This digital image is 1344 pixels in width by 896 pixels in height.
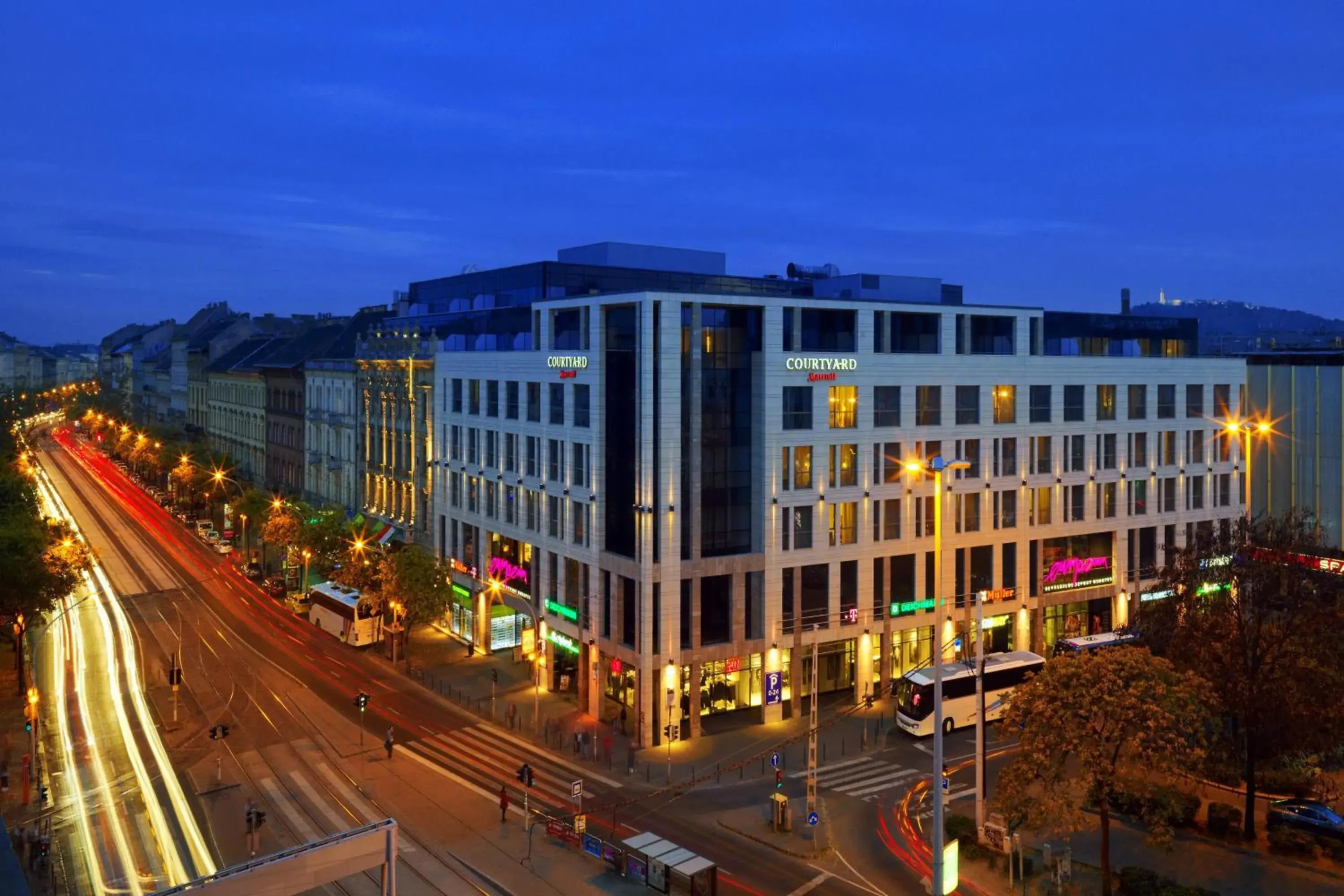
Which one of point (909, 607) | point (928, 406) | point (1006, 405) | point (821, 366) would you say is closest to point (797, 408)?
point (821, 366)

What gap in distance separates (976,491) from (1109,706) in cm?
2820

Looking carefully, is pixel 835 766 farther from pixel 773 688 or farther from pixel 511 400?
pixel 511 400

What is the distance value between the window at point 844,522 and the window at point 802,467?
1833 millimetres

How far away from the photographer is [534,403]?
59.8 m

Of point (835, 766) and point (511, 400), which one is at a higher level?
point (511, 400)

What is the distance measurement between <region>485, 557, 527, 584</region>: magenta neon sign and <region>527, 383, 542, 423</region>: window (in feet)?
29.4

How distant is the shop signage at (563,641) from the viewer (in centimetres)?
5581

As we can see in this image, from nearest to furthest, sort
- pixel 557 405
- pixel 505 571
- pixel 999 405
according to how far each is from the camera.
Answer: pixel 557 405, pixel 999 405, pixel 505 571

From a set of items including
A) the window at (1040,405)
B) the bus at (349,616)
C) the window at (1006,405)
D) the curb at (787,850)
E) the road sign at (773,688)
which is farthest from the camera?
the bus at (349,616)

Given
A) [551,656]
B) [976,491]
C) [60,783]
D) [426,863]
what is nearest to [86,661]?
[60,783]

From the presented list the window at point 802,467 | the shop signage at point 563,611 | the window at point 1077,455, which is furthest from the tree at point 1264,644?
the shop signage at point 563,611

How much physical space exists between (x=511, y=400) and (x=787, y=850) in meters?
33.8

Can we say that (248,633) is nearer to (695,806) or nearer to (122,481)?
(695,806)

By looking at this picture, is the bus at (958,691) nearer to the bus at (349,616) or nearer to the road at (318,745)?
the road at (318,745)
